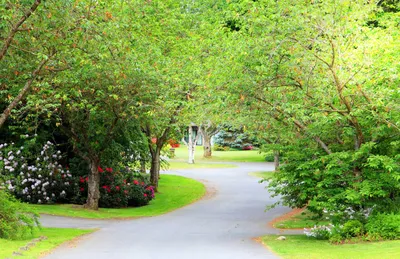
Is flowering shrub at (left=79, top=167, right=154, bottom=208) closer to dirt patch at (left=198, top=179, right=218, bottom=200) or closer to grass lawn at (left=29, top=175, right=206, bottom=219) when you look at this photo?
grass lawn at (left=29, top=175, right=206, bottom=219)

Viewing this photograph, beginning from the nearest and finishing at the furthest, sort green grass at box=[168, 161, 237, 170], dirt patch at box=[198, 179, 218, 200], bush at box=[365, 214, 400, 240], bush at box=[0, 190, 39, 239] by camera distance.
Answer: bush at box=[0, 190, 39, 239] < bush at box=[365, 214, 400, 240] < dirt patch at box=[198, 179, 218, 200] < green grass at box=[168, 161, 237, 170]

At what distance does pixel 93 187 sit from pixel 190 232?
7.46m

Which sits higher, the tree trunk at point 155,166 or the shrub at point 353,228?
the tree trunk at point 155,166

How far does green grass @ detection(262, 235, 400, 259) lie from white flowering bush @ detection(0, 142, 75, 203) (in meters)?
12.5

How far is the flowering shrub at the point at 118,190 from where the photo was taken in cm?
2700

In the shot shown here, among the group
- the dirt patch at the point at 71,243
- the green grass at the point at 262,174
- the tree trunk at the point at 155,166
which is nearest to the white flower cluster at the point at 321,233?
→ the dirt patch at the point at 71,243

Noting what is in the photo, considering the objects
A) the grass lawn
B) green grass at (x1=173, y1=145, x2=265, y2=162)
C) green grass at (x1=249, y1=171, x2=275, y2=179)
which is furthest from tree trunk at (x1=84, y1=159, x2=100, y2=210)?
green grass at (x1=173, y1=145, x2=265, y2=162)

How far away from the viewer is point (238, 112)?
16.8 meters

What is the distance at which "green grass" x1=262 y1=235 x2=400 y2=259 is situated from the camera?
12584mm

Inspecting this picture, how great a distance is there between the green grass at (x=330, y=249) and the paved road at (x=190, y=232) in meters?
0.52

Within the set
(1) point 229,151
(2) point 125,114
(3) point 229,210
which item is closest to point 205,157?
(1) point 229,151

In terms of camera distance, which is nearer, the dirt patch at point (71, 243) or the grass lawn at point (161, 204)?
the dirt patch at point (71, 243)

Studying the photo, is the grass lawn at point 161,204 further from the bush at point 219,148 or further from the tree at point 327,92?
the bush at point 219,148

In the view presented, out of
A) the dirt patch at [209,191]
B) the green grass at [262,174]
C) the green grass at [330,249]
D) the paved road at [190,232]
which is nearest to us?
the green grass at [330,249]
